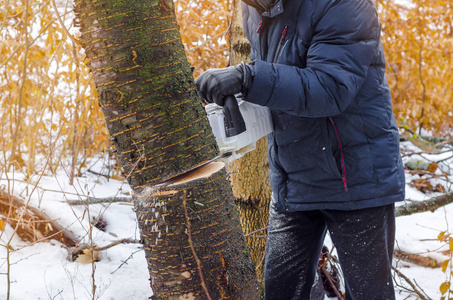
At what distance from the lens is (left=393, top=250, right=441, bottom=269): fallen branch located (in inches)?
118

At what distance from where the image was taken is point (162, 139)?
1.05 m

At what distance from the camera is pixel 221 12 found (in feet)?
10.4

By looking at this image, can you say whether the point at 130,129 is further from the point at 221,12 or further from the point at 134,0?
the point at 221,12

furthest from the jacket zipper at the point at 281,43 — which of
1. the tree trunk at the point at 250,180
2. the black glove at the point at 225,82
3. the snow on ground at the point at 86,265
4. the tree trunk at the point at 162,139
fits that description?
the snow on ground at the point at 86,265

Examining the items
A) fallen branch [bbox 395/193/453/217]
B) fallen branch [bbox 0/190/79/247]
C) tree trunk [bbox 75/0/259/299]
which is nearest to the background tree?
fallen branch [bbox 395/193/453/217]

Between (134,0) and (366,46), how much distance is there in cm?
80

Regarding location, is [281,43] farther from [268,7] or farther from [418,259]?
[418,259]

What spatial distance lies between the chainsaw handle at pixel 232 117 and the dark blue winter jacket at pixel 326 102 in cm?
6

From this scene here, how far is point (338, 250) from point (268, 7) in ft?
3.34

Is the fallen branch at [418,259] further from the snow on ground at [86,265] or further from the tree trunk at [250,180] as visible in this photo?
the tree trunk at [250,180]

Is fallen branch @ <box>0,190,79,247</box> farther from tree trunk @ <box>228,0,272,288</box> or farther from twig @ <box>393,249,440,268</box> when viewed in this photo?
twig @ <box>393,249,440,268</box>

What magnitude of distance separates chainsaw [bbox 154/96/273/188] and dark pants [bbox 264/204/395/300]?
1.58 ft

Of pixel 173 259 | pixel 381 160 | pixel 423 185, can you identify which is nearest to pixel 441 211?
pixel 423 185

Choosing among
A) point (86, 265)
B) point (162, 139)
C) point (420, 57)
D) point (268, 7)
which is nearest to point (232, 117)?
point (162, 139)
